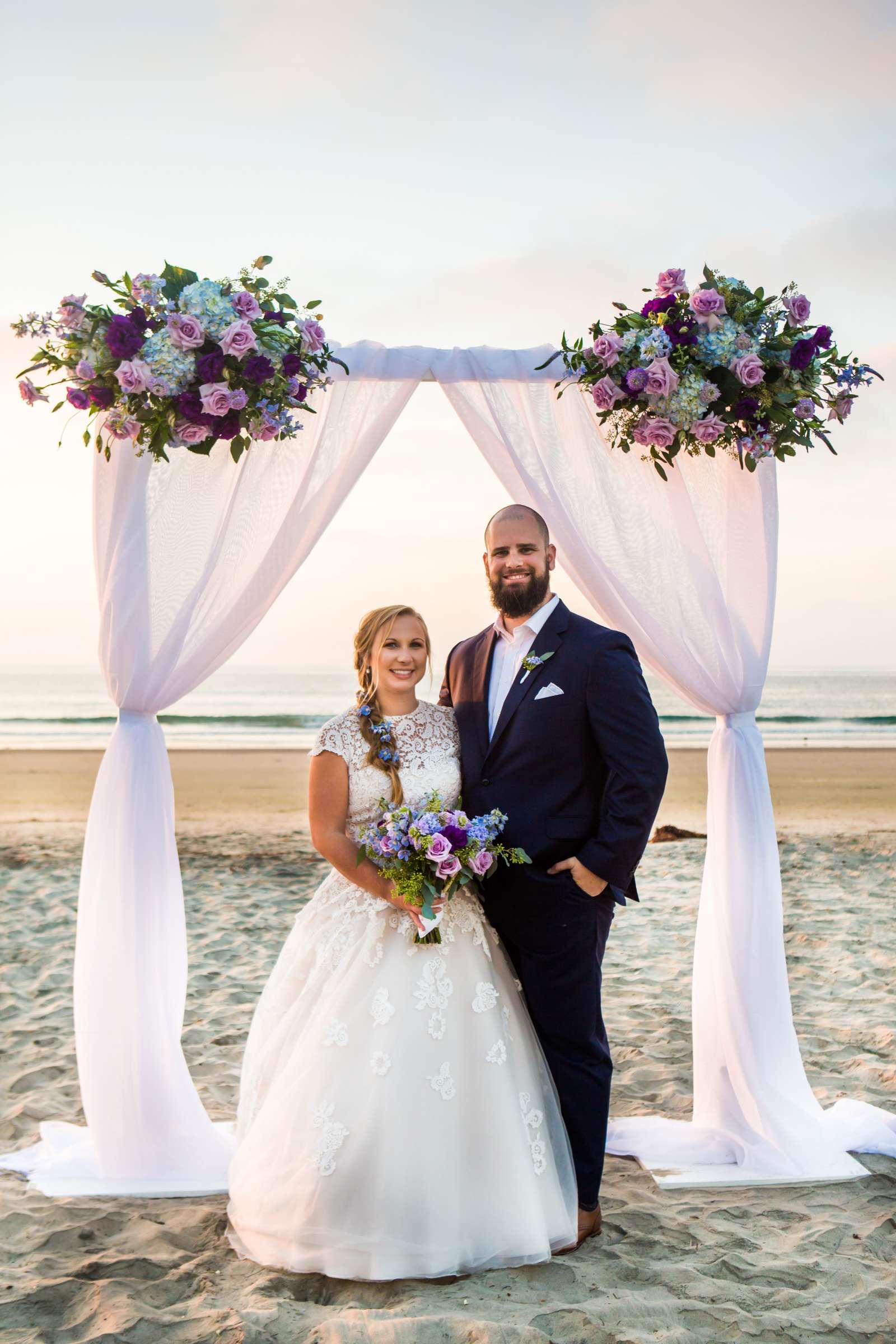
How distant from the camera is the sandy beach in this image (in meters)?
2.54

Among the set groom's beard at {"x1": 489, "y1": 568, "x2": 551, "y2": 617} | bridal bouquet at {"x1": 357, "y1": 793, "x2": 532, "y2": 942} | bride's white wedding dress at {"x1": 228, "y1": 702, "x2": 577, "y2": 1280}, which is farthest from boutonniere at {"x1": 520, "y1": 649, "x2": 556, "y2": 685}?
bridal bouquet at {"x1": 357, "y1": 793, "x2": 532, "y2": 942}

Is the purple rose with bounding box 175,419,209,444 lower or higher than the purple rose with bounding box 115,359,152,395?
lower

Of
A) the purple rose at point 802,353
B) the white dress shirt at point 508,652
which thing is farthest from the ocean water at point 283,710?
the purple rose at point 802,353

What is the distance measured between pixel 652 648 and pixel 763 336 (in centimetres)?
116

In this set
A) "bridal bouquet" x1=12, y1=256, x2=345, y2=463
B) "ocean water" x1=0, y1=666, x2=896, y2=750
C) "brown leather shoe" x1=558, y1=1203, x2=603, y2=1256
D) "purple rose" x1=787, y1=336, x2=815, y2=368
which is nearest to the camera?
"brown leather shoe" x1=558, y1=1203, x2=603, y2=1256

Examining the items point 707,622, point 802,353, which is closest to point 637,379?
point 802,353

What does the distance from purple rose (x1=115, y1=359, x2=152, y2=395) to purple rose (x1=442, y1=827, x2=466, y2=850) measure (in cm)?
164

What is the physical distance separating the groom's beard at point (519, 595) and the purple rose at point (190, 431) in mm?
1056

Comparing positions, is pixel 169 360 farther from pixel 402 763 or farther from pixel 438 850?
pixel 438 850

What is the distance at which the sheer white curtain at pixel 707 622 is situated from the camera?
12.3 ft

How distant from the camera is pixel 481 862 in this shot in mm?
2898

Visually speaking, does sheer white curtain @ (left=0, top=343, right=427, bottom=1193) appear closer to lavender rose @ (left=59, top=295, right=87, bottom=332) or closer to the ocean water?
lavender rose @ (left=59, top=295, right=87, bottom=332)

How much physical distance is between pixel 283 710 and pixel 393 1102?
21.6m

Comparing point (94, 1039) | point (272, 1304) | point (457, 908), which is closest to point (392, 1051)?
point (457, 908)
